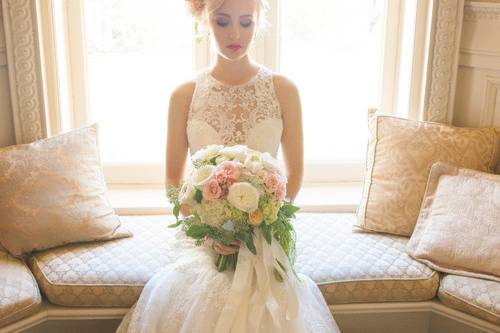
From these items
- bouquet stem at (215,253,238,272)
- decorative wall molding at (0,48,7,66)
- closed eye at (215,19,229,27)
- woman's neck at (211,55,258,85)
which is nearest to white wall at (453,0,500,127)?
woman's neck at (211,55,258,85)

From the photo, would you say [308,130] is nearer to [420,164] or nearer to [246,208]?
[420,164]

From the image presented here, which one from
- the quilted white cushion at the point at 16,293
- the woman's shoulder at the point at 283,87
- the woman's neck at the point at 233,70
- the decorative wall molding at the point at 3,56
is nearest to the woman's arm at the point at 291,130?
the woman's shoulder at the point at 283,87

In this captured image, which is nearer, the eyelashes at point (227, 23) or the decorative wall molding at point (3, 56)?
the eyelashes at point (227, 23)

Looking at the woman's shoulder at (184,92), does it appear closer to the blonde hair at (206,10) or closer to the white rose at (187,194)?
the blonde hair at (206,10)

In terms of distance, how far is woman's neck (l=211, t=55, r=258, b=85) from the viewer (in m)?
2.25

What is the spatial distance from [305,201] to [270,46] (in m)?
0.82

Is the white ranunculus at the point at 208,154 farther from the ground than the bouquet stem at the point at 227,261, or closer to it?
farther from the ground

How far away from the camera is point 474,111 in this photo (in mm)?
2656

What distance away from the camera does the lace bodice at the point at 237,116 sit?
87.7 inches

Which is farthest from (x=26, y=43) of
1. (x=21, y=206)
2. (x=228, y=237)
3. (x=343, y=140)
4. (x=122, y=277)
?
(x=343, y=140)

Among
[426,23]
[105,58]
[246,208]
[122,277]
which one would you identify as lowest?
[122,277]

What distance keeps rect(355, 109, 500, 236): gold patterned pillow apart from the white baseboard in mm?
387

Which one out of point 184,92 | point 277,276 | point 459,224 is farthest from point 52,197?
point 459,224

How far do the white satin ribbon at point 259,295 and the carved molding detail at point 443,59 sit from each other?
4.21 ft
